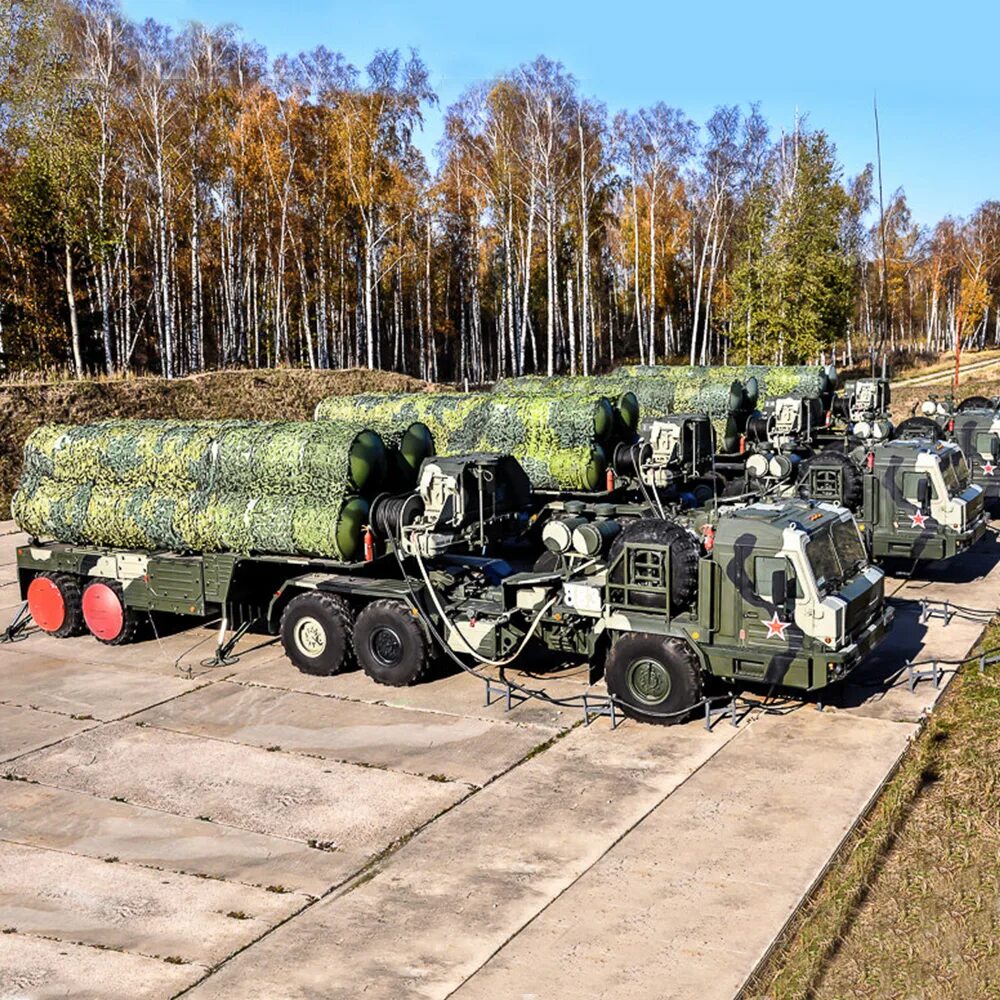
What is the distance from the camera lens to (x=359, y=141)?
131 ft

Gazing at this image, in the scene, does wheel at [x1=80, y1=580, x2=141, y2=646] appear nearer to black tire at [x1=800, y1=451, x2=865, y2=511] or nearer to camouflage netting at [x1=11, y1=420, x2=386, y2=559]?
camouflage netting at [x1=11, y1=420, x2=386, y2=559]

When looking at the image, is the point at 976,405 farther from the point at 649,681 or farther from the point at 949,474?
the point at 649,681

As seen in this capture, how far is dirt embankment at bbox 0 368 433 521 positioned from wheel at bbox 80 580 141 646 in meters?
12.0

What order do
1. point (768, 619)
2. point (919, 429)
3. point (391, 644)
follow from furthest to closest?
1. point (919, 429)
2. point (391, 644)
3. point (768, 619)


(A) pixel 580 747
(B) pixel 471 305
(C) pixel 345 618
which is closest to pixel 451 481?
(C) pixel 345 618

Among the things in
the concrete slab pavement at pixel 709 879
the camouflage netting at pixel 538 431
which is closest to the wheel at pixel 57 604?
the camouflage netting at pixel 538 431

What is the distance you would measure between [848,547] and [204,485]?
24.8ft

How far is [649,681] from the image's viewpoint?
10992mm

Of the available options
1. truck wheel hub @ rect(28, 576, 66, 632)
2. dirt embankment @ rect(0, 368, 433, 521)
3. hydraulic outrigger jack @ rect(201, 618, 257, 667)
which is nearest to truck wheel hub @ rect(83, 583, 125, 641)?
truck wheel hub @ rect(28, 576, 66, 632)

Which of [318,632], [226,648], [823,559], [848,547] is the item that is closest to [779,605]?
[823,559]

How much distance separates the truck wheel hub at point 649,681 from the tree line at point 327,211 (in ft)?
80.7

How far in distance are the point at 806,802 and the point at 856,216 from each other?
58298 millimetres

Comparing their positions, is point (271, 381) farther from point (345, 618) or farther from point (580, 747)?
point (580, 747)

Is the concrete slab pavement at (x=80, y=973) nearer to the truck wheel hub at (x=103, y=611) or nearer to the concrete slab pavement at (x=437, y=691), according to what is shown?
the concrete slab pavement at (x=437, y=691)
